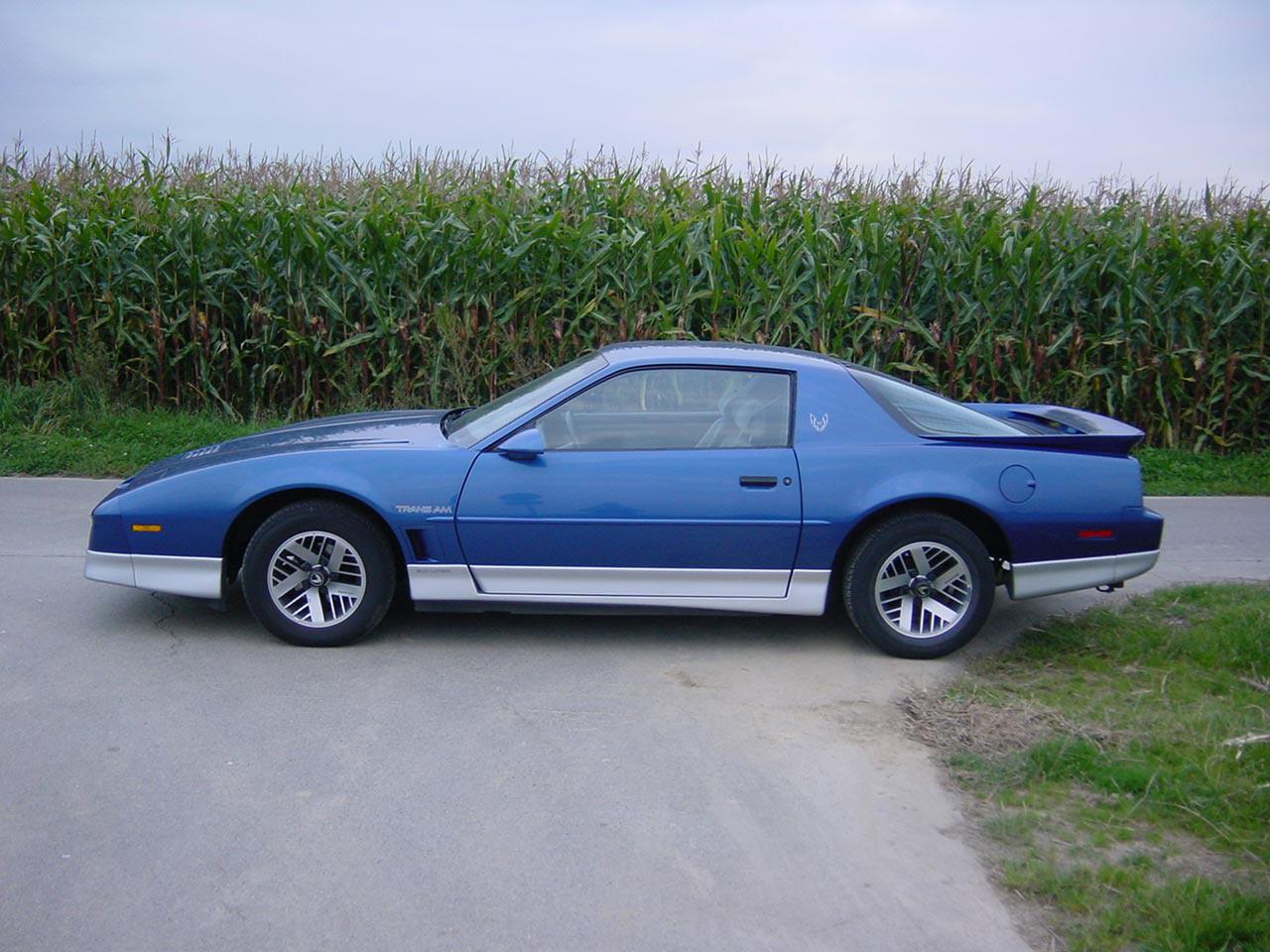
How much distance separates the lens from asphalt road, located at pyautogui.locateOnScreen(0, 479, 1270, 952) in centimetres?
349

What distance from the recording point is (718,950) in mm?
3344

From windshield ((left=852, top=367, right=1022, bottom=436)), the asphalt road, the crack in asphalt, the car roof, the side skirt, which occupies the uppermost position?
the car roof

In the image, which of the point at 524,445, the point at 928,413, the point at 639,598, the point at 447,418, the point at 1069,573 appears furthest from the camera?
the point at 447,418

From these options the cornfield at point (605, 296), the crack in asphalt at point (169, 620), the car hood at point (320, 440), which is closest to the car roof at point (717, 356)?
the car hood at point (320, 440)

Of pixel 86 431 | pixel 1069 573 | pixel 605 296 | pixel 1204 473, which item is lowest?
pixel 1069 573

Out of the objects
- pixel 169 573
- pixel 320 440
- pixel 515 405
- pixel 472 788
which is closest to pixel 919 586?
pixel 515 405

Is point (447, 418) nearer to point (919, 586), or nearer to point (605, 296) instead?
point (919, 586)

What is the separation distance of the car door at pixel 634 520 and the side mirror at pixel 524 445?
1 cm

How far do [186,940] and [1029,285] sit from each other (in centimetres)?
968

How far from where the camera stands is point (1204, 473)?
34.4 feet

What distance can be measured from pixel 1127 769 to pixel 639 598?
225 centimetres

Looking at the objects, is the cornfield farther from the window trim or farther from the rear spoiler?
the window trim

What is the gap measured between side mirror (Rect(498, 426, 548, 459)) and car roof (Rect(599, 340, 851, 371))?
59 centimetres

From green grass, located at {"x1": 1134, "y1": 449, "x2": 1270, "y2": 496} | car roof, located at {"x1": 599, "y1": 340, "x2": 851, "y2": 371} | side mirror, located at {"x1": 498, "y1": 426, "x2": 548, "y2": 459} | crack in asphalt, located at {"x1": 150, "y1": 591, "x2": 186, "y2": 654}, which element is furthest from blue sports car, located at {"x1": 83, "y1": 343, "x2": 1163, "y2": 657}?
green grass, located at {"x1": 1134, "y1": 449, "x2": 1270, "y2": 496}
